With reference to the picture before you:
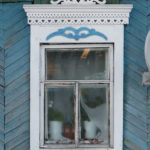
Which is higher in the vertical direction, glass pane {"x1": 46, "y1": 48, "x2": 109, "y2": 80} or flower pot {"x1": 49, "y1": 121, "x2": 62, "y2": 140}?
glass pane {"x1": 46, "y1": 48, "x2": 109, "y2": 80}

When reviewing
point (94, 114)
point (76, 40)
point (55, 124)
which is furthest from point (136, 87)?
point (55, 124)

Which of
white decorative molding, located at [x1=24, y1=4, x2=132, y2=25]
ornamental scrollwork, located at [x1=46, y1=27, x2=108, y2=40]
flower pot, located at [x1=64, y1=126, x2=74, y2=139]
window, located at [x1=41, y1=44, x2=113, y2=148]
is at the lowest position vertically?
flower pot, located at [x1=64, y1=126, x2=74, y2=139]

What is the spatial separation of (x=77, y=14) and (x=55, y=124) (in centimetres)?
125

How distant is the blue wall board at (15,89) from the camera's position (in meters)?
3.23

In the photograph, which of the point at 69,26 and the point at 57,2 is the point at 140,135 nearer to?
the point at 69,26

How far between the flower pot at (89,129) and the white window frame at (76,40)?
15cm

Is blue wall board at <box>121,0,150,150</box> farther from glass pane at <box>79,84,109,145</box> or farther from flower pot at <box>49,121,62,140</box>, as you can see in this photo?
flower pot at <box>49,121,62,140</box>

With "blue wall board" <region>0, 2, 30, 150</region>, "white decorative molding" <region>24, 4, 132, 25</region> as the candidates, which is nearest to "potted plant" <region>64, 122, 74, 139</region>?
"blue wall board" <region>0, 2, 30, 150</region>

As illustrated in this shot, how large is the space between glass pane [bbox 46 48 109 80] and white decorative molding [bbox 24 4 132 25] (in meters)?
Result: 0.32

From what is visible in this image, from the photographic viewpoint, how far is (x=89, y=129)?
327cm

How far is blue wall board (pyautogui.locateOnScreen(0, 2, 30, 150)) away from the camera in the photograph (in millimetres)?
3227

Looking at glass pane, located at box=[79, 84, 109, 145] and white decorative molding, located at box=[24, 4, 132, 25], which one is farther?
glass pane, located at box=[79, 84, 109, 145]

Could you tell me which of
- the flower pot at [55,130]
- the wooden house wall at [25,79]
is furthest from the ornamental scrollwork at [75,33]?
the flower pot at [55,130]

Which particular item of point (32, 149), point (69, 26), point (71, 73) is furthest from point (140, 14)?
point (32, 149)
